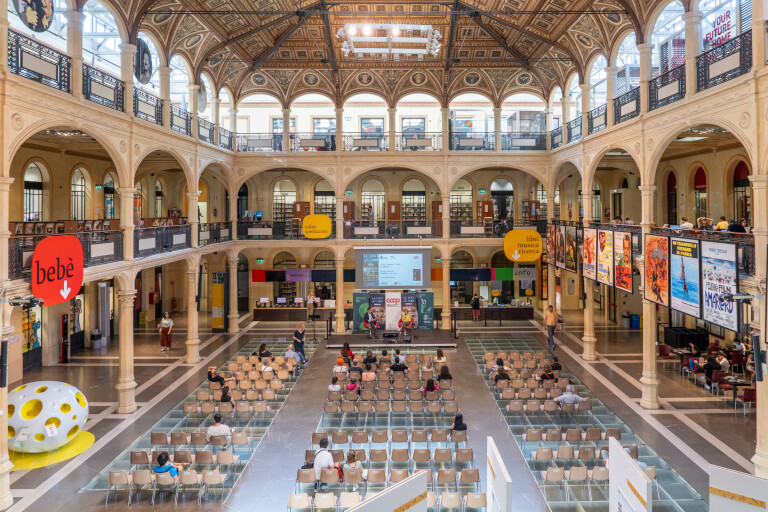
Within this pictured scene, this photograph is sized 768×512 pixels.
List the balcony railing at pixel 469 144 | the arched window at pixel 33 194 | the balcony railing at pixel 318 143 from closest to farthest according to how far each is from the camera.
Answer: the arched window at pixel 33 194 → the balcony railing at pixel 469 144 → the balcony railing at pixel 318 143

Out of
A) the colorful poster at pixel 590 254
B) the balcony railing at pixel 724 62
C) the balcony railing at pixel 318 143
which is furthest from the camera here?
the balcony railing at pixel 318 143

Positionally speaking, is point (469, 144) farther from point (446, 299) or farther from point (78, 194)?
point (78, 194)

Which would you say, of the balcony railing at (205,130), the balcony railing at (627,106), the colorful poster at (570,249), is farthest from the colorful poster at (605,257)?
Answer: the balcony railing at (205,130)

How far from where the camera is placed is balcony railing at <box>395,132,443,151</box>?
26.1 m

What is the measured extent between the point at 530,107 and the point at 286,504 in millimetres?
26148

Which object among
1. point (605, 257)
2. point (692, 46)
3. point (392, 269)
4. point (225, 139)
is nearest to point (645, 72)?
point (692, 46)

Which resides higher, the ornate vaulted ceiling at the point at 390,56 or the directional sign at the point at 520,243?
the ornate vaulted ceiling at the point at 390,56

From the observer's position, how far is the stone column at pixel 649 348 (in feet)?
48.7

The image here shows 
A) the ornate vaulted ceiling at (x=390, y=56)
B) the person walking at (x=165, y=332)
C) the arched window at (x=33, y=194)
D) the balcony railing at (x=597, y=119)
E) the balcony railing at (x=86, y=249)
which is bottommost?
the person walking at (x=165, y=332)

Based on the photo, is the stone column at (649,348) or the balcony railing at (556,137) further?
the balcony railing at (556,137)

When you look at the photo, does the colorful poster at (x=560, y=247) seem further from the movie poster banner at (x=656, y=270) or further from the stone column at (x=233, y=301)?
the stone column at (x=233, y=301)

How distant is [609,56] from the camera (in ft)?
60.2

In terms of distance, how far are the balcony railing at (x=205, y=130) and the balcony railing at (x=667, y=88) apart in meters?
16.4

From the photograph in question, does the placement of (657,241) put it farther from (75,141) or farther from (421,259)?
(75,141)
